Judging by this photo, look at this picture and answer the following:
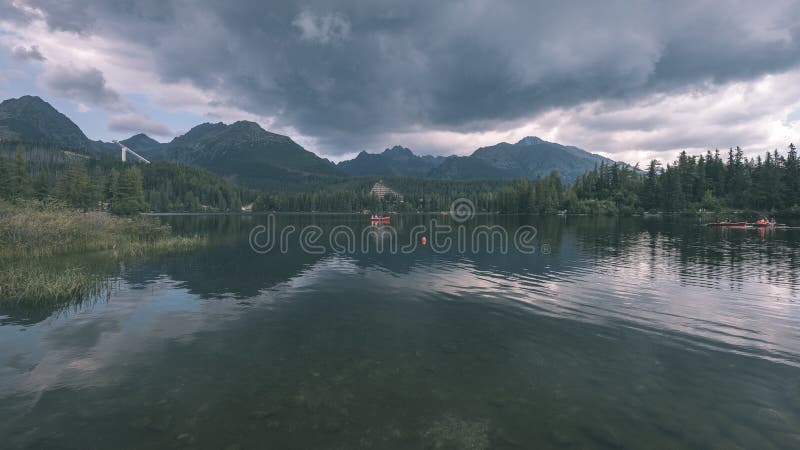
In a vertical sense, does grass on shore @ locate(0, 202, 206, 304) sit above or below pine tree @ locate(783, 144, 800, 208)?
below

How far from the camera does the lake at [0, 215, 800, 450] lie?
11922 millimetres

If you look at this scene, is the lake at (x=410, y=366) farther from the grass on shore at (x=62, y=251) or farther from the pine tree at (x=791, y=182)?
the pine tree at (x=791, y=182)

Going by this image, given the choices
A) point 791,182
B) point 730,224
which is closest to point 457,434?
point 730,224

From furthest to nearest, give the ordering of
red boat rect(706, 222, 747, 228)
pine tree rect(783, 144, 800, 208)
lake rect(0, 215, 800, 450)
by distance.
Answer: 1. pine tree rect(783, 144, 800, 208)
2. red boat rect(706, 222, 747, 228)
3. lake rect(0, 215, 800, 450)

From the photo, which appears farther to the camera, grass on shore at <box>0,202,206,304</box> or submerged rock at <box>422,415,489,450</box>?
grass on shore at <box>0,202,206,304</box>

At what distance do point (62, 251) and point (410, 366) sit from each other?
2231 inches

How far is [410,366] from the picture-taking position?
17.2 meters

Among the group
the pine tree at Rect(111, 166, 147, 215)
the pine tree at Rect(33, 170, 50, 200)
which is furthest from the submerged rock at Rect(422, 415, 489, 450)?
the pine tree at Rect(33, 170, 50, 200)

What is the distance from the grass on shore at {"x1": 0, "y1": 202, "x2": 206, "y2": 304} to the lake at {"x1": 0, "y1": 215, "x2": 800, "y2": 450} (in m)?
2.78

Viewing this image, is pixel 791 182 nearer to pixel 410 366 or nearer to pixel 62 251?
pixel 410 366

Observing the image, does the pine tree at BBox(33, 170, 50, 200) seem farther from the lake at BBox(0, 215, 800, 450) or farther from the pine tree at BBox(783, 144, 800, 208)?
the pine tree at BBox(783, 144, 800, 208)

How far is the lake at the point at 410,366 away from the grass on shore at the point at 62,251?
2.78 m

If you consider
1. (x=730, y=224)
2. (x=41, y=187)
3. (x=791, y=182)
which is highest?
(x=791, y=182)

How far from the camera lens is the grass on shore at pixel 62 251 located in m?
29.0
